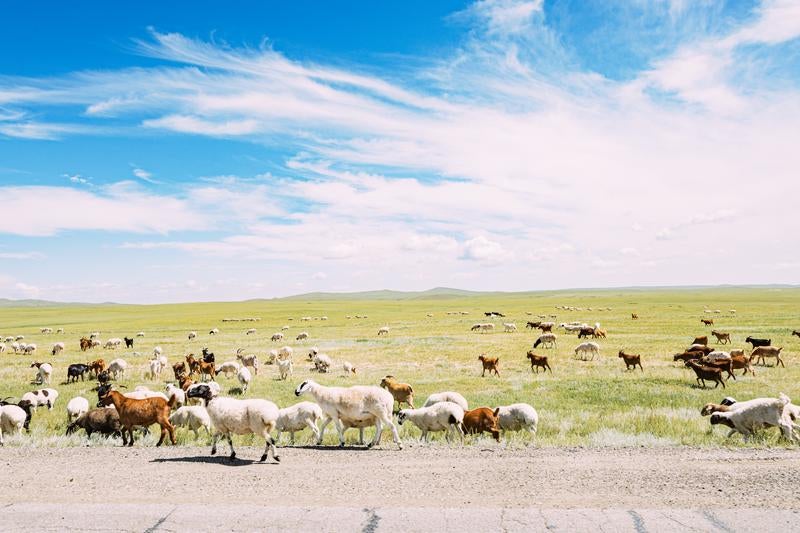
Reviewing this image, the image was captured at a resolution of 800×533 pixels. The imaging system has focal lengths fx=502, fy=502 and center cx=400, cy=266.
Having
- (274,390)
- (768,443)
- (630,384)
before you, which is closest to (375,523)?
(768,443)

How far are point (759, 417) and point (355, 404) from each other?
10.4 m

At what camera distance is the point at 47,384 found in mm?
26953

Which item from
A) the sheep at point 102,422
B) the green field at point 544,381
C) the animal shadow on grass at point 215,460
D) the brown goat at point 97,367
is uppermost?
the sheep at point 102,422

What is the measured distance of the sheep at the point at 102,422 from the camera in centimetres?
1441

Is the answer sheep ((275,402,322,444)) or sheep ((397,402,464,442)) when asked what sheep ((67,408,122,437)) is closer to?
sheep ((275,402,322,444))

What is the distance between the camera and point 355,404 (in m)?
13.0

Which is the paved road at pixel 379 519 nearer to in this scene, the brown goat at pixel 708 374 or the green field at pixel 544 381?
the green field at pixel 544 381

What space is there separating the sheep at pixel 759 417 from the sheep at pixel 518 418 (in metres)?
4.78

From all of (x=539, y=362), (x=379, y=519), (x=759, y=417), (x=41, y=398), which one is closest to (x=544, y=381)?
(x=539, y=362)

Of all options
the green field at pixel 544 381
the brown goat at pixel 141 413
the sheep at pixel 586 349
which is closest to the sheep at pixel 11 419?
the green field at pixel 544 381

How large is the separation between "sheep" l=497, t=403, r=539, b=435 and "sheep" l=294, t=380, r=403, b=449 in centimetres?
354

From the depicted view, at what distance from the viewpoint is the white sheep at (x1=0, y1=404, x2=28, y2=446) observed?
14.8 meters

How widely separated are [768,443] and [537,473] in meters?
6.58

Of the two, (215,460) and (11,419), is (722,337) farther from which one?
(11,419)
